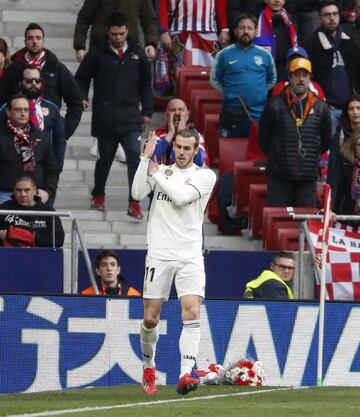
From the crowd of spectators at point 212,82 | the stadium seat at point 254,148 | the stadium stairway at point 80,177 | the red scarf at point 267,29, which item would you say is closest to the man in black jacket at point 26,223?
the crowd of spectators at point 212,82

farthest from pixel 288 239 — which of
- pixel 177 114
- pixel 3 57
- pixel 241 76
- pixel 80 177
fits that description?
pixel 3 57

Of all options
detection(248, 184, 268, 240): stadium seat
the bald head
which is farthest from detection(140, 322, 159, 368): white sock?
detection(248, 184, 268, 240): stadium seat

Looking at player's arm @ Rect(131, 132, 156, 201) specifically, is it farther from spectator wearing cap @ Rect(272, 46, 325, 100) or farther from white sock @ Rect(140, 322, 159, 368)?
spectator wearing cap @ Rect(272, 46, 325, 100)

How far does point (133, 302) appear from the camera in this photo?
1609cm

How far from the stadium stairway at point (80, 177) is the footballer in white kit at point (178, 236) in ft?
16.2

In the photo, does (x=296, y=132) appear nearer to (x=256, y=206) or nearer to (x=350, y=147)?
(x=350, y=147)

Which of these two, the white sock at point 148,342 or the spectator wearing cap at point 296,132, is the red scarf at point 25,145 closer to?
the spectator wearing cap at point 296,132

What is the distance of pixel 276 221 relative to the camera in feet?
59.4

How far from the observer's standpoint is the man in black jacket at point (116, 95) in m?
18.9

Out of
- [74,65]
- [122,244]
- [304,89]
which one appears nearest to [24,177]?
[122,244]

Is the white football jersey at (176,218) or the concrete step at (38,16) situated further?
the concrete step at (38,16)

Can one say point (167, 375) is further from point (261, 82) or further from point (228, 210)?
point (261, 82)

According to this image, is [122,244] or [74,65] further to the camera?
[74,65]

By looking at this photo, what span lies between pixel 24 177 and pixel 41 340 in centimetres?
192
